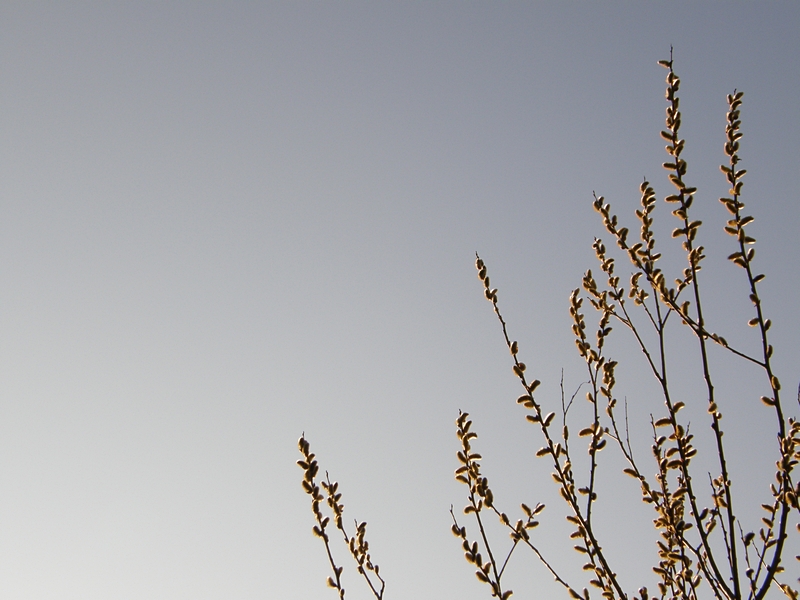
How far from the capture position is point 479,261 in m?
3.70

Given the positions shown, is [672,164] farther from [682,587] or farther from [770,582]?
[682,587]

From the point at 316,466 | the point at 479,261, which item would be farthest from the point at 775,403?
the point at 316,466

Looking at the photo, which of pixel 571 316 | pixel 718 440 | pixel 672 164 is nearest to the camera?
pixel 718 440

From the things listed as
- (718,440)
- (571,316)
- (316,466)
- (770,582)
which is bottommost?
(770,582)

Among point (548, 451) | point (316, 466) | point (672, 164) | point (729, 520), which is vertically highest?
point (672, 164)

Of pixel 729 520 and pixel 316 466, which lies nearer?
pixel 729 520

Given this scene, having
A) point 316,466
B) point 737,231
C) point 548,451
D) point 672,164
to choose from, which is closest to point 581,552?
point 548,451

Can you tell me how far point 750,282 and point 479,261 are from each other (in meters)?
1.40

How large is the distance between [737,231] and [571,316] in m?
0.96

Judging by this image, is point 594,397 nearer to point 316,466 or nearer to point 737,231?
point 737,231

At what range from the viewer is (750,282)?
113 inches

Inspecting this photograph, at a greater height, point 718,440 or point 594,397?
point 594,397

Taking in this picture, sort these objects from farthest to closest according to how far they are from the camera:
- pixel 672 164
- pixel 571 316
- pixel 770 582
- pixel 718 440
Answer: pixel 571 316
pixel 672 164
pixel 718 440
pixel 770 582

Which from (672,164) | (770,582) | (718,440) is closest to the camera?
(770,582)
